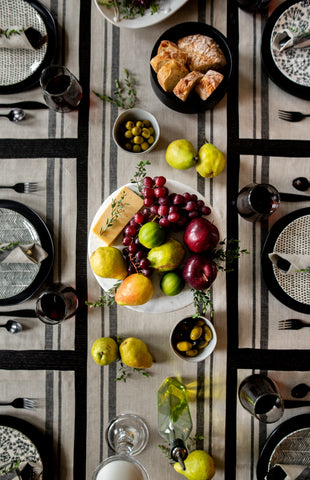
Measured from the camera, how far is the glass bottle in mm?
1197

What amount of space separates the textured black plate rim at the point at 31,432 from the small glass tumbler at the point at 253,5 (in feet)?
5.23

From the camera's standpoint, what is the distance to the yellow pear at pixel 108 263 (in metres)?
1.08

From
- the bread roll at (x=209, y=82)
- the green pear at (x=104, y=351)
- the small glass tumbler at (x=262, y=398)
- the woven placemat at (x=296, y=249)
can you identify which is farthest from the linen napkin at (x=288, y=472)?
the bread roll at (x=209, y=82)

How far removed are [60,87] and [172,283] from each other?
74 cm

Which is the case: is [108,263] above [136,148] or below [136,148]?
below

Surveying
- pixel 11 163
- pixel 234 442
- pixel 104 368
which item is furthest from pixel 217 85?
pixel 234 442

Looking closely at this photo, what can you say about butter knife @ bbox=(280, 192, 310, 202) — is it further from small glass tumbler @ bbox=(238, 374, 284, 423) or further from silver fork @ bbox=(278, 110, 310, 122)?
small glass tumbler @ bbox=(238, 374, 284, 423)

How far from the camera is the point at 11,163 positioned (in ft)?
4.33

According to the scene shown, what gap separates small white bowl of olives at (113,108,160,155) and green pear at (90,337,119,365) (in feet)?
2.02

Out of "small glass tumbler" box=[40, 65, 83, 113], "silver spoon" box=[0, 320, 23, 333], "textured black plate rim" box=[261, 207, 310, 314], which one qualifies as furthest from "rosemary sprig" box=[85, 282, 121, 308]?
"small glass tumbler" box=[40, 65, 83, 113]

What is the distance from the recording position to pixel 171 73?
1.19m

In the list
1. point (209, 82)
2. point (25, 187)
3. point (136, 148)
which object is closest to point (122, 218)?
point (136, 148)

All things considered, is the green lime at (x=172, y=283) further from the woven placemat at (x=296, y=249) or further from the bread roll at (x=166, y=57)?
the bread roll at (x=166, y=57)

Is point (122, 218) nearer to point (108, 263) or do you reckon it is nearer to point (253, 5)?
point (108, 263)
